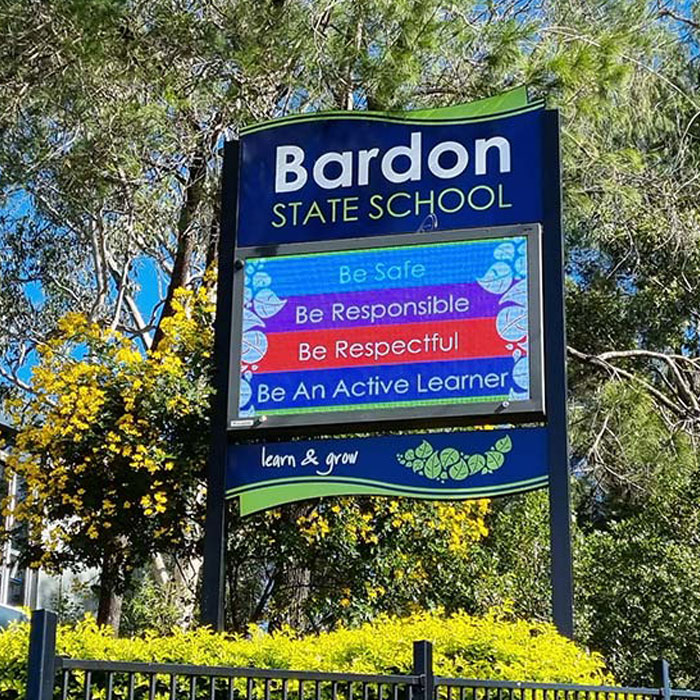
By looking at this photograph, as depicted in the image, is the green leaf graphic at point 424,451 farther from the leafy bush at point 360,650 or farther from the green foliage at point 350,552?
the green foliage at point 350,552

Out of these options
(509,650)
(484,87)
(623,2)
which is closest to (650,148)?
(623,2)

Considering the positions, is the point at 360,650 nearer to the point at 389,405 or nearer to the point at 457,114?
the point at 389,405

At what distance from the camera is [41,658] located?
15.0 feet

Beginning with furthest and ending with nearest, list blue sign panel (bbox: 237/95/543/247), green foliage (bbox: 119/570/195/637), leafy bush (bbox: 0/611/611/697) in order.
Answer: green foliage (bbox: 119/570/195/637) → blue sign panel (bbox: 237/95/543/247) → leafy bush (bbox: 0/611/611/697)

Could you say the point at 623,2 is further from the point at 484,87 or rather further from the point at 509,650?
the point at 509,650

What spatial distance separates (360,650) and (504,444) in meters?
2.99

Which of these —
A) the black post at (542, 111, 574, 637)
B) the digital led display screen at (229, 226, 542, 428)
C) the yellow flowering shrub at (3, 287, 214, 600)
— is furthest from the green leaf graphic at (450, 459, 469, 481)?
the yellow flowering shrub at (3, 287, 214, 600)

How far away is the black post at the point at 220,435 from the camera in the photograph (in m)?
10.2

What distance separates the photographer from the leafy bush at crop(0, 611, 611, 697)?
23.8 feet

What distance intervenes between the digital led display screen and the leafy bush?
236 cm

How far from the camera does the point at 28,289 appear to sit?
22.1 meters

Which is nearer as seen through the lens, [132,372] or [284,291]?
[284,291]

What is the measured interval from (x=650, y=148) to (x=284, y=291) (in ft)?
43.8

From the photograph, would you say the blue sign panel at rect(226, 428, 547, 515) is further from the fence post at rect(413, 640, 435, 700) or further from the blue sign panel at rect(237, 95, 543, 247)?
the fence post at rect(413, 640, 435, 700)
